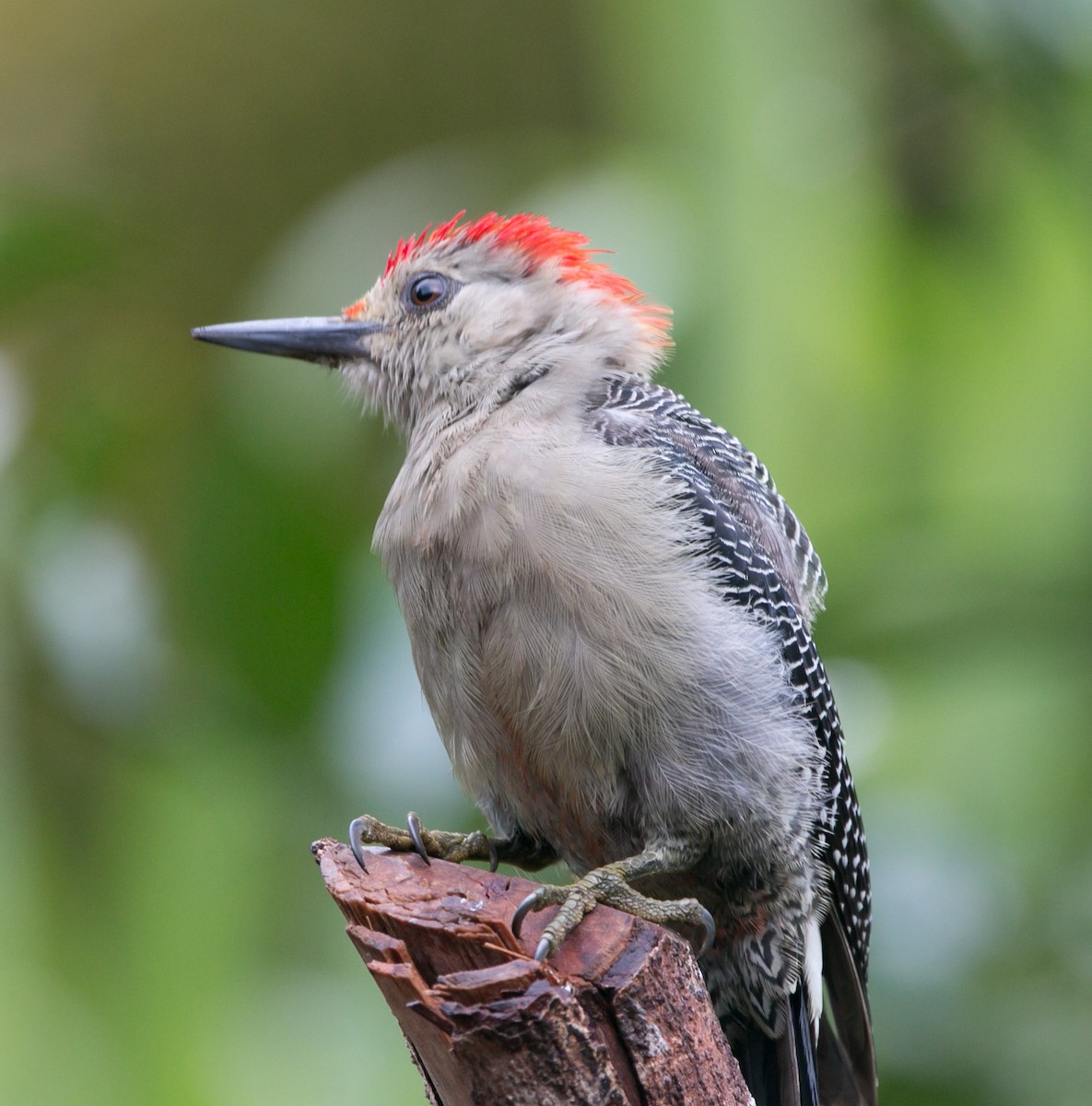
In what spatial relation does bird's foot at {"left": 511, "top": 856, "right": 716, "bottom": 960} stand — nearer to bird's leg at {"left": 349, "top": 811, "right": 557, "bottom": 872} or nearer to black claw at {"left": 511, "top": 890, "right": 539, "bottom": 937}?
black claw at {"left": 511, "top": 890, "right": 539, "bottom": 937}

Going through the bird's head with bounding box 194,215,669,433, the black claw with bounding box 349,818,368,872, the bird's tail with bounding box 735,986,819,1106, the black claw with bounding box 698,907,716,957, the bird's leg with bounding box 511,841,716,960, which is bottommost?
the bird's tail with bounding box 735,986,819,1106

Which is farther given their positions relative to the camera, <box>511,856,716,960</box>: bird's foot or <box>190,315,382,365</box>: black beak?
<box>190,315,382,365</box>: black beak

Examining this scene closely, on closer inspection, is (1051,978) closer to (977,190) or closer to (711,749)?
(711,749)

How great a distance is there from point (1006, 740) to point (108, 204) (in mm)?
3681

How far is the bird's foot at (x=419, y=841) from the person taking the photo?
9.43ft

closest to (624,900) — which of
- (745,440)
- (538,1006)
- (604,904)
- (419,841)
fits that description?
(604,904)

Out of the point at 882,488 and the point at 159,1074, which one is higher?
the point at 882,488

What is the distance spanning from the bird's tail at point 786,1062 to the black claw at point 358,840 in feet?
3.51

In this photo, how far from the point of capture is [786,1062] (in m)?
3.25

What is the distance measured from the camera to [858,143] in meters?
5.31

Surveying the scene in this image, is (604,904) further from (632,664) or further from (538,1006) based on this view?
(538,1006)

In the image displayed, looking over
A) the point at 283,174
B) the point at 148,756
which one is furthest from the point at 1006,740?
the point at 283,174

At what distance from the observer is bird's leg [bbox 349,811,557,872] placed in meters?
2.95

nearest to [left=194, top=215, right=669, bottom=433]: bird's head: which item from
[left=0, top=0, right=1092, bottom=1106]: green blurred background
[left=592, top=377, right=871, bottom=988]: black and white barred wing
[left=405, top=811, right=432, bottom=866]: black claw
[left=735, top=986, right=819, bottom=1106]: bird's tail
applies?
[left=592, top=377, right=871, bottom=988]: black and white barred wing
